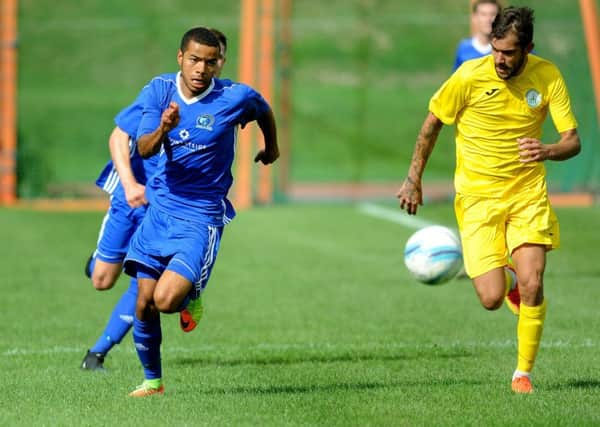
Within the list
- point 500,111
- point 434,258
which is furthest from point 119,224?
point 500,111

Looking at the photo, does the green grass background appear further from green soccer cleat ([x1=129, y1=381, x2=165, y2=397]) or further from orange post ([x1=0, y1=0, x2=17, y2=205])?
green soccer cleat ([x1=129, y1=381, x2=165, y2=397])

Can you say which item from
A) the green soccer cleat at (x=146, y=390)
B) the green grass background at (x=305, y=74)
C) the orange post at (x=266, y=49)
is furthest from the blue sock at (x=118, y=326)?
the green grass background at (x=305, y=74)

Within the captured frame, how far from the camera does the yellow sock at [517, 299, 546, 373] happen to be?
22.4 feet

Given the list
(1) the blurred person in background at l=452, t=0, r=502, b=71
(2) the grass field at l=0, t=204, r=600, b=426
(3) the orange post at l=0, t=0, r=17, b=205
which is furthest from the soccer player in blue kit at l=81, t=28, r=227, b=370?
(3) the orange post at l=0, t=0, r=17, b=205

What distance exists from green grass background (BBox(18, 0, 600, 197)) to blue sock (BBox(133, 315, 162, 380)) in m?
17.1

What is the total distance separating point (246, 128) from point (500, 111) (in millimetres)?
12159

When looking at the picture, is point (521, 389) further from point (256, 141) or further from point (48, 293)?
point (256, 141)

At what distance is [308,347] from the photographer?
8.55 m

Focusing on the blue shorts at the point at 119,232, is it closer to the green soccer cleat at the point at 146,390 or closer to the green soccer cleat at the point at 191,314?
the green soccer cleat at the point at 191,314

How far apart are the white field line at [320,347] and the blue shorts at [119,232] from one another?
71cm

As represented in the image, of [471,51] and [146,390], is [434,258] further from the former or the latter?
[471,51]

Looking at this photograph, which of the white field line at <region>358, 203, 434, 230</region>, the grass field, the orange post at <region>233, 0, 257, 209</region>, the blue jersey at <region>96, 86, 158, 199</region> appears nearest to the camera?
the grass field

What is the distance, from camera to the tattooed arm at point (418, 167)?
709cm

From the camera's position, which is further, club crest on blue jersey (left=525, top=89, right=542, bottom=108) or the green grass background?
the green grass background
